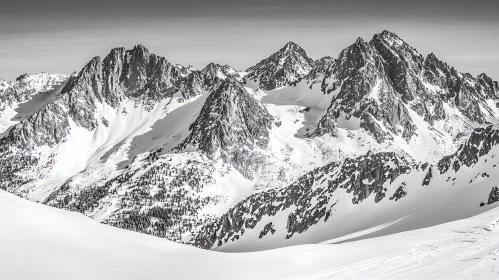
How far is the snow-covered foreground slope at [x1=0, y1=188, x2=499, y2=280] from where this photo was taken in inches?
1631

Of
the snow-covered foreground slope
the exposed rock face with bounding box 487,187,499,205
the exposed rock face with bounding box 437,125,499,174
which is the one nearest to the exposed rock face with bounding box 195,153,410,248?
the exposed rock face with bounding box 437,125,499,174

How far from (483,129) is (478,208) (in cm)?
4453

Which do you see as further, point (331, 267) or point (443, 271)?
point (331, 267)

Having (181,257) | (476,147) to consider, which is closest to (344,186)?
(476,147)

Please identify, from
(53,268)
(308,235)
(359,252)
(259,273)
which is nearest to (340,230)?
(308,235)

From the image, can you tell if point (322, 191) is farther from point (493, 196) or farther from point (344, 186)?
point (493, 196)

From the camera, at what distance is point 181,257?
51531 mm

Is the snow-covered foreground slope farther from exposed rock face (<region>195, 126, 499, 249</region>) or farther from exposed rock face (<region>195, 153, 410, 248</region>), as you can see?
exposed rock face (<region>195, 153, 410, 248</region>)

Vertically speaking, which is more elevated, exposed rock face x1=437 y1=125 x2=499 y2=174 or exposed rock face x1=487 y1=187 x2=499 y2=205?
exposed rock face x1=437 y1=125 x2=499 y2=174

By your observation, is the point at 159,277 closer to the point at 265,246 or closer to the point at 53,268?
the point at 53,268

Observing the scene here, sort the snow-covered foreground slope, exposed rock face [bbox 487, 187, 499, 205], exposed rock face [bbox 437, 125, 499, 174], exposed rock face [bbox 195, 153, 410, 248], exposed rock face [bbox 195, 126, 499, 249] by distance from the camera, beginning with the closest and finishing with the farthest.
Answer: the snow-covered foreground slope
exposed rock face [bbox 487, 187, 499, 205]
exposed rock face [bbox 437, 125, 499, 174]
exposed rock face [bbox 195, 126, 499, 249]
exposed rock face [bbox 195, 153, 410, 248]

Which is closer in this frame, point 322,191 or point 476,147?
point 476,147

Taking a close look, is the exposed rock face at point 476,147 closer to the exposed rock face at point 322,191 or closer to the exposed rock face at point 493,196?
the exposed rock face at point 322,191

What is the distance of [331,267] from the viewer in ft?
174
